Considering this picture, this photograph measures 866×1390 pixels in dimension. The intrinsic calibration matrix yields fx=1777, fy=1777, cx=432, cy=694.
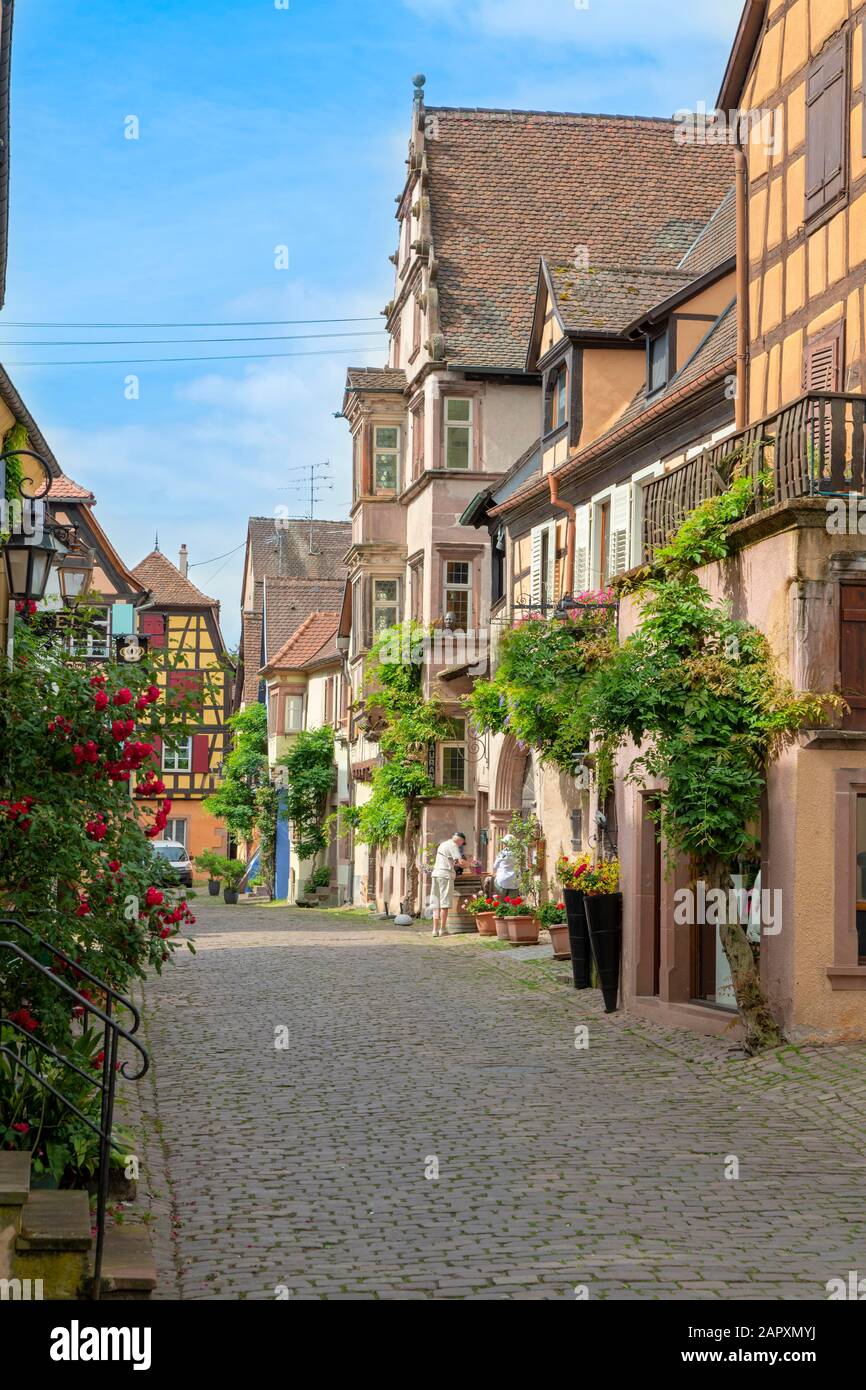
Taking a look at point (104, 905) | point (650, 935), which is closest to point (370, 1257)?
point (104, 905)

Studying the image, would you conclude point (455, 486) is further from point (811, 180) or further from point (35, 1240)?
point (35, 1240)

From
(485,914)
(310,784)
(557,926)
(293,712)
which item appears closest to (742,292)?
(557,926)

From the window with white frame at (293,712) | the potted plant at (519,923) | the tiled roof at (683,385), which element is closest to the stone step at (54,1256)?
the tiled roof at (683,385)

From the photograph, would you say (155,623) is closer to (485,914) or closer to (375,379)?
(375,379)

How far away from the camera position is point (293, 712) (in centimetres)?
6028

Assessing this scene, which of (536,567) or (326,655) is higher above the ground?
(326,655)

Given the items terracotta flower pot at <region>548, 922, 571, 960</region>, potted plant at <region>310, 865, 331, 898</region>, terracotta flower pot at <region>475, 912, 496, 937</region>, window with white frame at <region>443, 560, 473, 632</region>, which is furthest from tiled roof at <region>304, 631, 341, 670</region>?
terracotta flower pot at <region>548, 922, 571, 960</region>

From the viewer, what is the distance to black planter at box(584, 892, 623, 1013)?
18188 mm

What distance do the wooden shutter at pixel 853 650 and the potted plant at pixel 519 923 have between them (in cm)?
1231

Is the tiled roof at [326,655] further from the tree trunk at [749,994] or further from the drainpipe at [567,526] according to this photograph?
the tree trunk at [749,994]

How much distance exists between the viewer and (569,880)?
1986cm

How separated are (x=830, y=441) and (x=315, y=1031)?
6970mm

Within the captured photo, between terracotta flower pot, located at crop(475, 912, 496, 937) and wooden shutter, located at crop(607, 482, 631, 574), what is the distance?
640cm

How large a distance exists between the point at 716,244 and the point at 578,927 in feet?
41.7
